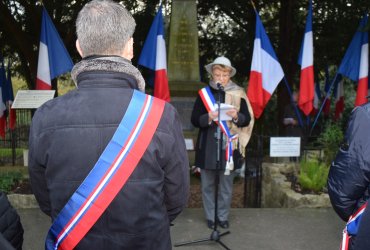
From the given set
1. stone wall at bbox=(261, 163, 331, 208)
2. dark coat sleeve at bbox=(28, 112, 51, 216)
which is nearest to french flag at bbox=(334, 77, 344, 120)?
stone wall at bbox=(261, 163, 331, 208)

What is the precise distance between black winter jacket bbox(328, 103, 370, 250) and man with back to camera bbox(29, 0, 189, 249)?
0.87 m

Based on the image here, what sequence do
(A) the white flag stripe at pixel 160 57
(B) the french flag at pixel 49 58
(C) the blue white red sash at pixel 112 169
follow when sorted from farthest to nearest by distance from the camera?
(A) the white flag stripe at pixel 160 57 → (B) the french flag at pixel 49 58 → (C) the blue white red sash at pixel 112 169

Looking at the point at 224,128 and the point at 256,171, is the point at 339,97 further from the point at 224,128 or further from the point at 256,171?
the point at 224,128

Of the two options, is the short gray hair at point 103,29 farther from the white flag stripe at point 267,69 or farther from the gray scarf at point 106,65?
the white flag stripe at point 267,69

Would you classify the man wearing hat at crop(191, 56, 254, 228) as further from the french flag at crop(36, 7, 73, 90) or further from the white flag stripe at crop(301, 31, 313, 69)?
the french flag at crop(36, 7, 73, 90)

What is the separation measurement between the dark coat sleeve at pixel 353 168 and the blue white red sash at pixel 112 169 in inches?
38.2

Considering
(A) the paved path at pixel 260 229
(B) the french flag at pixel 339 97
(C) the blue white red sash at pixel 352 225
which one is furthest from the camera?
(B) the french flag at pixel 339 97

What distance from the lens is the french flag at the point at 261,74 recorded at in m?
6.27

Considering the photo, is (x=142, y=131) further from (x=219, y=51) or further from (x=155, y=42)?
(x=219, y=51)

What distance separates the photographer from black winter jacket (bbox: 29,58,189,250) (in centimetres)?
170

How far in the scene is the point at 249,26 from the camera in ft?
47.1

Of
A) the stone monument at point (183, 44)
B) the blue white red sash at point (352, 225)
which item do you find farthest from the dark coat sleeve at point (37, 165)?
the stone monument at point (183, 44)

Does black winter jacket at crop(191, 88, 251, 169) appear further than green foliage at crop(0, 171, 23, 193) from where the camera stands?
No

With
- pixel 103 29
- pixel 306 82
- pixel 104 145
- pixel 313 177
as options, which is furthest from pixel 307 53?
pixel 104 145
